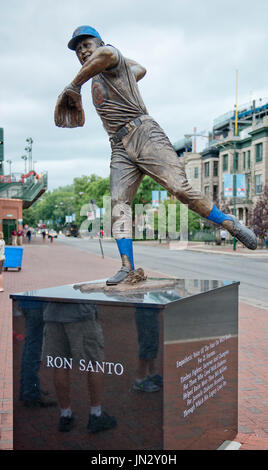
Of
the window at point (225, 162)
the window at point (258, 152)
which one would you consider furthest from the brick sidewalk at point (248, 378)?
the window at point (225, 162)

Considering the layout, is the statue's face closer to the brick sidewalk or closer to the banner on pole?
the brick sidewalk

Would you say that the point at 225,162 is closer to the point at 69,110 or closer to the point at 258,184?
the point at 258,184

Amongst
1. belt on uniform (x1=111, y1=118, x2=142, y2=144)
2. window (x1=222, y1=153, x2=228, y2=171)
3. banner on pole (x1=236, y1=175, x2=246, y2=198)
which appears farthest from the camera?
window (x1=222, y1=153, x2=228, y2=171)

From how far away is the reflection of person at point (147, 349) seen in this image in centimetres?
304

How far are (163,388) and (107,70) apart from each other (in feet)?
8.48

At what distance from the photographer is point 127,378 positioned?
3137 mm

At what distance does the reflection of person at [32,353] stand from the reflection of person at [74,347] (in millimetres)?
53

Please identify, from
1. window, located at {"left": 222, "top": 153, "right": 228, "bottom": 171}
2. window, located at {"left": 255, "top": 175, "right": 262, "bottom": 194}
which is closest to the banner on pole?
window, located at {"left": 255, "top": 175, "right": 262, "bottom": 194}

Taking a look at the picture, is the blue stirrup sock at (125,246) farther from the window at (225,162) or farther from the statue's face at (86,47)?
the window at (225,162)

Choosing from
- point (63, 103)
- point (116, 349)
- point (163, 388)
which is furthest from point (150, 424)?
point (63, 103)

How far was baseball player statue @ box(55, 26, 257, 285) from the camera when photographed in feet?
13.5

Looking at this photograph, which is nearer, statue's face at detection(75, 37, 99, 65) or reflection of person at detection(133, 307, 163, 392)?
reflection of person at detection(133, 307, 163, 392)
